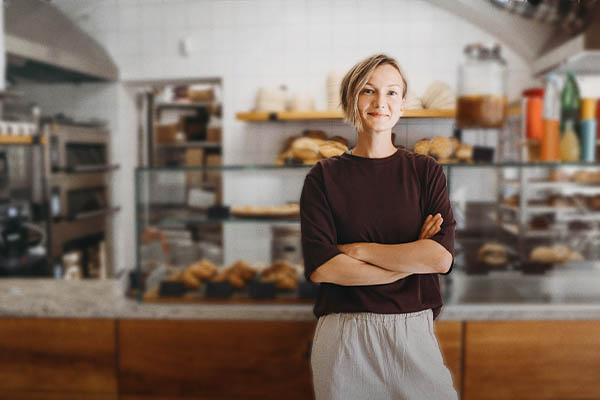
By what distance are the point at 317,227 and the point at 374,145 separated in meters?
0.16

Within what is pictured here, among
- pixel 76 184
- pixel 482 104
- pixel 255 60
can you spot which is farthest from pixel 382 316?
pixel 76 184

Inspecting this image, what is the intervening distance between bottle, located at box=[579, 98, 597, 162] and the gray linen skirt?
1241 mm

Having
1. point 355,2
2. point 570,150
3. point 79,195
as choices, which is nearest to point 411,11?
point 355,2

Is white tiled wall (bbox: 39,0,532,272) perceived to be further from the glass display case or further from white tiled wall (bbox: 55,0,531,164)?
the glass display case

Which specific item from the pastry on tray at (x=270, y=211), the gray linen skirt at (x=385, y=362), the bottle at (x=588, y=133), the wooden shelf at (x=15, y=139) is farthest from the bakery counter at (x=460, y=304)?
the wooden shelf at (x=15, y=139)

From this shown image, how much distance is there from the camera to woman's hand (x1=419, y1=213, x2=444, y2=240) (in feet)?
2.46

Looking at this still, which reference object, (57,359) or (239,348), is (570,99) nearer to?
(239,348)

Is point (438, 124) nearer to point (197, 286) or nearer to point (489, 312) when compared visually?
point (489, 312)

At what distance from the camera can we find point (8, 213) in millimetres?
3262

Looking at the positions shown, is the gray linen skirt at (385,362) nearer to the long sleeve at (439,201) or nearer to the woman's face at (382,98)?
the long sleeve at (439,201)

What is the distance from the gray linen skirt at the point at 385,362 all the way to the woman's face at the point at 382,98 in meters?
0.33

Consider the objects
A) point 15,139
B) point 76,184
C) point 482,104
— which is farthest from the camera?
point 76,184

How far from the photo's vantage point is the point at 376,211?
76 cm

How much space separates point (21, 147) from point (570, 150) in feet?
11.2
